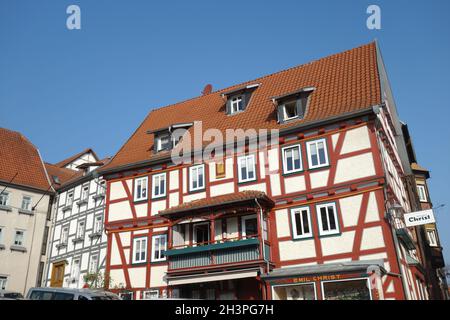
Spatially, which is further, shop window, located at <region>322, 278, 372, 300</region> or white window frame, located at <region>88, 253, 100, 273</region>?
white window frame, located at <region>88, 253, 100, 273</region>

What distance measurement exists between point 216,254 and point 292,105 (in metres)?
8.49

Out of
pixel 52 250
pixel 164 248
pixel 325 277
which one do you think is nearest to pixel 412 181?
pixel 325 277

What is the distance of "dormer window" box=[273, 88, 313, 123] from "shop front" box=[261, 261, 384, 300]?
24.6 feet

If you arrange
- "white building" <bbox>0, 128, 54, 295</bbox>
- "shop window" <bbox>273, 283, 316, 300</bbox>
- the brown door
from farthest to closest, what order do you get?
1. "white building" <bbox>0, 128, 54, 295</bbox>
2. the brown door
3. "shop window" <bbox>273, 283, 316, 300</bbox>

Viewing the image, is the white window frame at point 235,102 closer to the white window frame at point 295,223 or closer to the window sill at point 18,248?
the white window frame at point 295,223

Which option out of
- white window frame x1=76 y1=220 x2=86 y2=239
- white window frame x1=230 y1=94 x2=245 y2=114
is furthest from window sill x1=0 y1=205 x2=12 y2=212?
white window frame x1=230 y1=94 x2=245 y2=114

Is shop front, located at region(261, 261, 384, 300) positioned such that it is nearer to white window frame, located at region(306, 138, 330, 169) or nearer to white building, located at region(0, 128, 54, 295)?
white window frame, located at region(306, 138, 330, 169)

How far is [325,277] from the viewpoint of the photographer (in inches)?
697

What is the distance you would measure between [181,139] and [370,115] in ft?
35.1

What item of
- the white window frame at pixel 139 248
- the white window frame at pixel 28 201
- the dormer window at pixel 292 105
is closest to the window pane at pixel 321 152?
the dormer window at pixel 292 105

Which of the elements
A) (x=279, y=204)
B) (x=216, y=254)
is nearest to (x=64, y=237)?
(x=216, y=254)

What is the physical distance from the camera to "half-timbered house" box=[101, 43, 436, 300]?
1848cm

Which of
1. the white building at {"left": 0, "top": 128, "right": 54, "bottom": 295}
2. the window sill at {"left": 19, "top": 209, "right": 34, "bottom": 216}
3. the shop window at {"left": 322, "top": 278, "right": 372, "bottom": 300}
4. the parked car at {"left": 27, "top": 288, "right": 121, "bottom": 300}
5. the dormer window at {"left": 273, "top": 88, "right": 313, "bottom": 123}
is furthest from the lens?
the window sill at {"left": 19, "top": 209, "right": 34, "bottom": 216}
